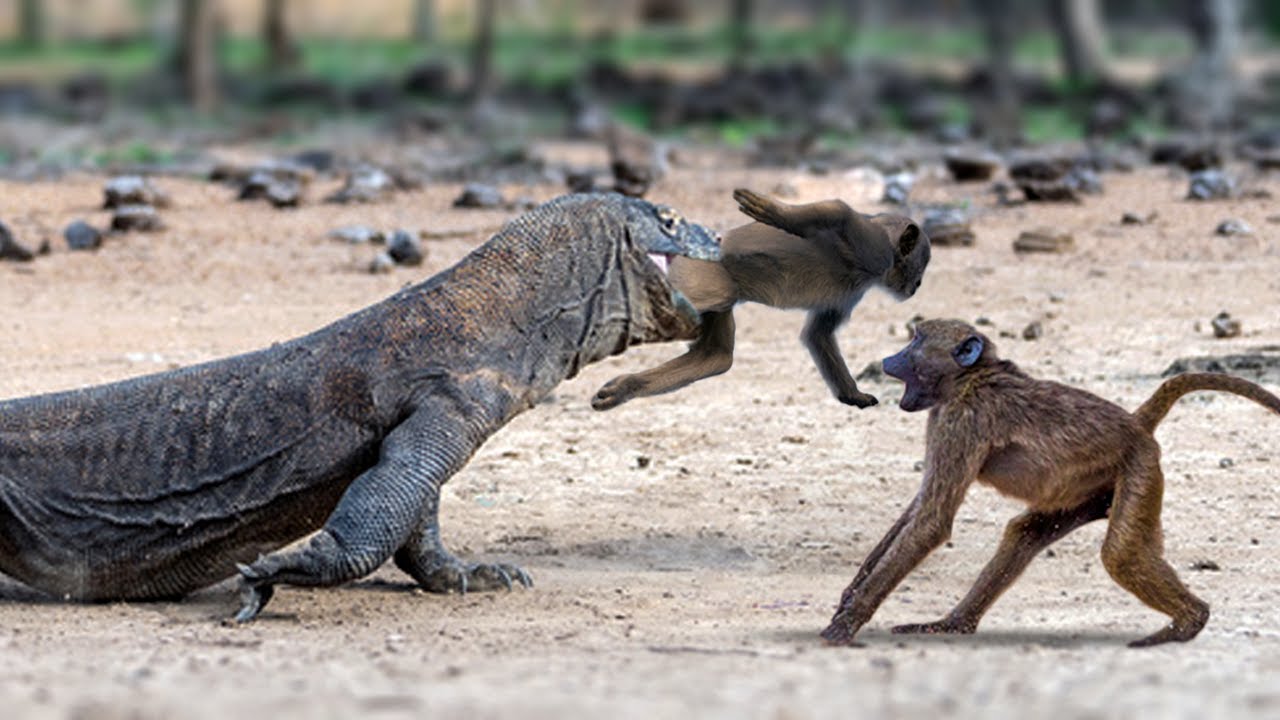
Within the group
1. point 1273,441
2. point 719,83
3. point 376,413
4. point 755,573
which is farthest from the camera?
point 719,83

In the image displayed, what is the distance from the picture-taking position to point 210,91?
2322cm

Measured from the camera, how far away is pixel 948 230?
1239cm

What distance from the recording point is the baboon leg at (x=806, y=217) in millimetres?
6734

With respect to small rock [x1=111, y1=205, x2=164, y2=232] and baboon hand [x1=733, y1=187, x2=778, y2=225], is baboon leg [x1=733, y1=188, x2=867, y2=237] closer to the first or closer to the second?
baboon hand [x1=733, y1=187, x2=778, y2=225]

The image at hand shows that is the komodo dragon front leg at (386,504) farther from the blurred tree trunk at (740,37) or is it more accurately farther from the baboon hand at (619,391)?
the blurred tree trunk at (740,37)

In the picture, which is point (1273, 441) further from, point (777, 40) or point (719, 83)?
point (777, 40)

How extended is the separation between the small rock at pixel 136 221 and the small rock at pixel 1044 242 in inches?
212

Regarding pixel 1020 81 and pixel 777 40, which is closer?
pixel 1020 81

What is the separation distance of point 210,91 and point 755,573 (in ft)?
56.2

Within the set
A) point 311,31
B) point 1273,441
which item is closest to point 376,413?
point 1273,441

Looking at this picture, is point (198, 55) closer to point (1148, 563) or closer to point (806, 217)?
point (806, 217)

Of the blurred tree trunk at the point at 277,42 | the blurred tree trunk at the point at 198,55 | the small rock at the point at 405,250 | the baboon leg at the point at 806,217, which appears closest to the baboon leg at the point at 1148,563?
the baboon leg at the point at 806,217

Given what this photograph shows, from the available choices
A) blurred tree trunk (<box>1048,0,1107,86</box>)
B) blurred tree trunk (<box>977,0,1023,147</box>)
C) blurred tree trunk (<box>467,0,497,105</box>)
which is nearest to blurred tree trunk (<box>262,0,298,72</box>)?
blurred tree trunk (<box>467,0,497,105</box>)

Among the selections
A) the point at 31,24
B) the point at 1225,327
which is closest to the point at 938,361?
the point at 1225,327
